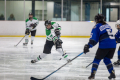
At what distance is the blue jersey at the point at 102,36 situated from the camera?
11.0 feet

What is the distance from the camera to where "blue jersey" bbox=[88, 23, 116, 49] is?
3.37m

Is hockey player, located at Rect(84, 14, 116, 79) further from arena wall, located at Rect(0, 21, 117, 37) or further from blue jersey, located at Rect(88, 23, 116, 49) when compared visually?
arena wall, located at Rect(0, 21, 117, 37)

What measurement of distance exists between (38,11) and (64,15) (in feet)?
4.52

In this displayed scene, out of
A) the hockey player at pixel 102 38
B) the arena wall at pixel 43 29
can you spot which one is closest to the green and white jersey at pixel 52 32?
the hockey player at pixel 102 38

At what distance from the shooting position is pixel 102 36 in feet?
11.1

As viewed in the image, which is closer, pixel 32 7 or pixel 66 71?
pixel 66 71

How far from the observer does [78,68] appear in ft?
15.2

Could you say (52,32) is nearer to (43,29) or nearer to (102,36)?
(102,36)

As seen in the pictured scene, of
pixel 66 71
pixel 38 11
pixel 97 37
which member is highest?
pixel 38 11

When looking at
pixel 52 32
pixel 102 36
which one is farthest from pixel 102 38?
pixel 52 32

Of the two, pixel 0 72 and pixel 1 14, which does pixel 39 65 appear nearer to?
pixel 0 72

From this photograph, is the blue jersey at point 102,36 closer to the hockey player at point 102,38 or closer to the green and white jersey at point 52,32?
the hockey player at point 102,38

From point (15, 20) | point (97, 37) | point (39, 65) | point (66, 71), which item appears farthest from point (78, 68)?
point (15, 20)

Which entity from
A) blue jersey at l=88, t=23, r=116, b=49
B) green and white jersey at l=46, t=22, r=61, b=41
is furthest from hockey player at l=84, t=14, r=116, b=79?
green and white jersey at l=46, t=22, r=61, b=41
